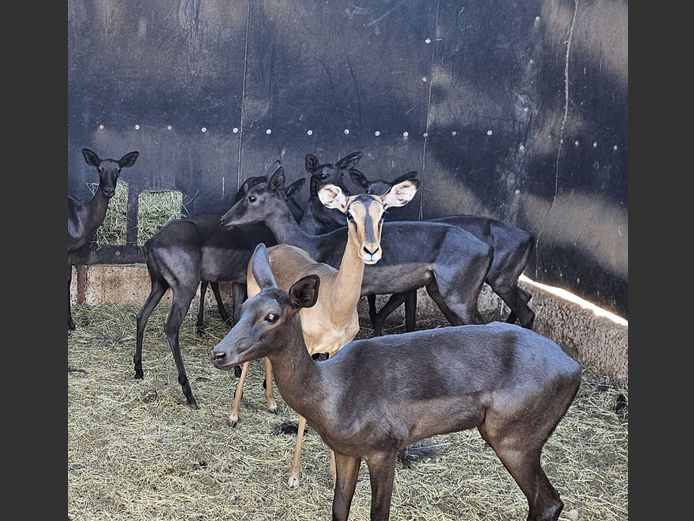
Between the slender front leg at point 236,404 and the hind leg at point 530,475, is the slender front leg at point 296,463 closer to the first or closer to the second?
the slender front leg at point 236,404

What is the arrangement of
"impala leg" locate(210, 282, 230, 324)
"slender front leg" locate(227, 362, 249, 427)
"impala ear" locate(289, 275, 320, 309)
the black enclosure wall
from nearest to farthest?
1. "impala ear" locate(289, 275, 320, 309)
2. "slender front leg" locate(227, 362, 249, 427)
3. "impala leg" locate(210, 282, 230, 324)
4. the black enclosure wall

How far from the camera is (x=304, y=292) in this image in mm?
4551

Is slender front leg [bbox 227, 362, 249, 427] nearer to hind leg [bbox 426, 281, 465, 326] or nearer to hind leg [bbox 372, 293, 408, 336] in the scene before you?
hind leg [bbox 426, 281, 465, 326]

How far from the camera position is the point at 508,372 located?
477 centimetres

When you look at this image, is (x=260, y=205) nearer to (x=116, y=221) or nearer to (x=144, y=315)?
(x=144, y=315)

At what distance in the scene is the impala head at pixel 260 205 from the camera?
8.38m

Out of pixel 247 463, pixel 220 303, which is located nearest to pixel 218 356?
pixel 247 463

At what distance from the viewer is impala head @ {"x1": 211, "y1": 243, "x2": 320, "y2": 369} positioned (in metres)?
4.37

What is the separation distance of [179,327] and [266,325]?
11.0ft

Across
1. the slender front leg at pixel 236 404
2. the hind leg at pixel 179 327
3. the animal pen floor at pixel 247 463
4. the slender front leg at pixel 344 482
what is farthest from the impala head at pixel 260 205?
the slender front leg at pixel 344 482

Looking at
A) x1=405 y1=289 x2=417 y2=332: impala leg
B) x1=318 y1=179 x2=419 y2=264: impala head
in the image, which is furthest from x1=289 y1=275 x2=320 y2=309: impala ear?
x1=405 y1=289 x2=417 y2=332: impala leg

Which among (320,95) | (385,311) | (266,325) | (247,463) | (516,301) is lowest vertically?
(247,463)

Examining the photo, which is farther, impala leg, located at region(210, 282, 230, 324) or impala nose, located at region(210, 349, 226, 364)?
impala leg, located at region(210, 282, 230, 324)

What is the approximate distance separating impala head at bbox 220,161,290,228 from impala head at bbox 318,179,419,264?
1.70 metres
